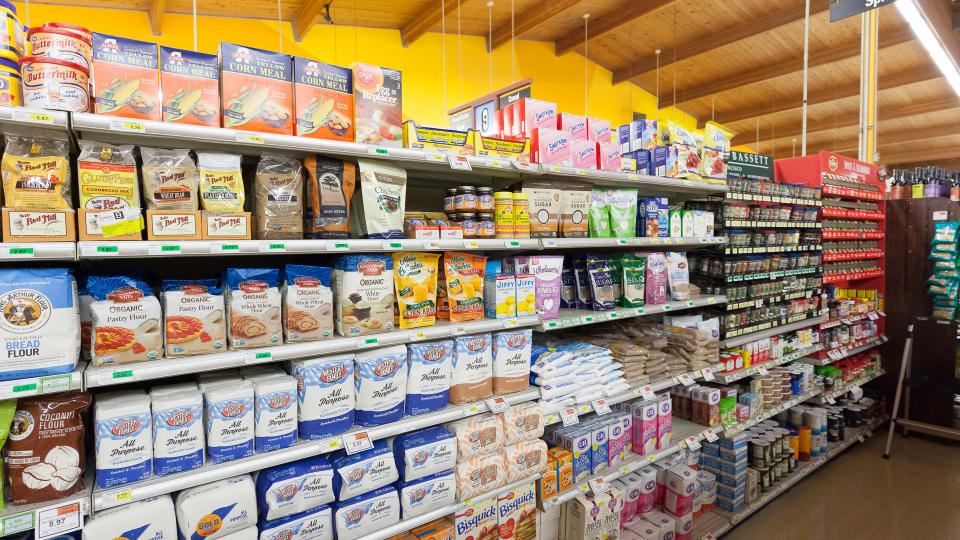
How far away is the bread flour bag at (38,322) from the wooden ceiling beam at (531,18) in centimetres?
680

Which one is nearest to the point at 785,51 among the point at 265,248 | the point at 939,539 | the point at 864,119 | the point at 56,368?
the point at 864,119

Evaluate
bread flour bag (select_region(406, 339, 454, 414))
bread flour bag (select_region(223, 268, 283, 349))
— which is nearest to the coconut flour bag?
bread flour bag (select_region(223, 268, 283, 349))

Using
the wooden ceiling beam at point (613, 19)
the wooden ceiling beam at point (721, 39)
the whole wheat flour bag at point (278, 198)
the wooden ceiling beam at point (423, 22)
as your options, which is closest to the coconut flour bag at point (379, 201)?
the whole wheat flour bag at point (278, 198)

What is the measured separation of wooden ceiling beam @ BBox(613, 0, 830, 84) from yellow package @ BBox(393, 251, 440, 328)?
7289 millimetres

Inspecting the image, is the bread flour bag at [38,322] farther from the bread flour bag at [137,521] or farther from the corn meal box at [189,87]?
the corn meal box at [189,87]

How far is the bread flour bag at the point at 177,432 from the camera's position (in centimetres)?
163

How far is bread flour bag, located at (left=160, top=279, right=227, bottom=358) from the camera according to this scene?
5.41ft

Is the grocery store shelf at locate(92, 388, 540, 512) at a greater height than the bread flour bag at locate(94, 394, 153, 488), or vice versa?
the bread flour bag at locate(94, 394, 153, 488)

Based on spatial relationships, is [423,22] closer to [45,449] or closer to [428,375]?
[428,375]

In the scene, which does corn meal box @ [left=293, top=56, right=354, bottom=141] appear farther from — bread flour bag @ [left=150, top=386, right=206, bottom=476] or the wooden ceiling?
the wooden ceiling

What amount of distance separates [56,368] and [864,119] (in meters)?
6.77

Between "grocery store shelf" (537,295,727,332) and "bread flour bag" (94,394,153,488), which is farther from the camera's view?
"grocery store shelf" (537,295,727,332)

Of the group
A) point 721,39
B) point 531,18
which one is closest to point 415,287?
point 531,18

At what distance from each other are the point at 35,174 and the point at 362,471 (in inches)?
58.6
